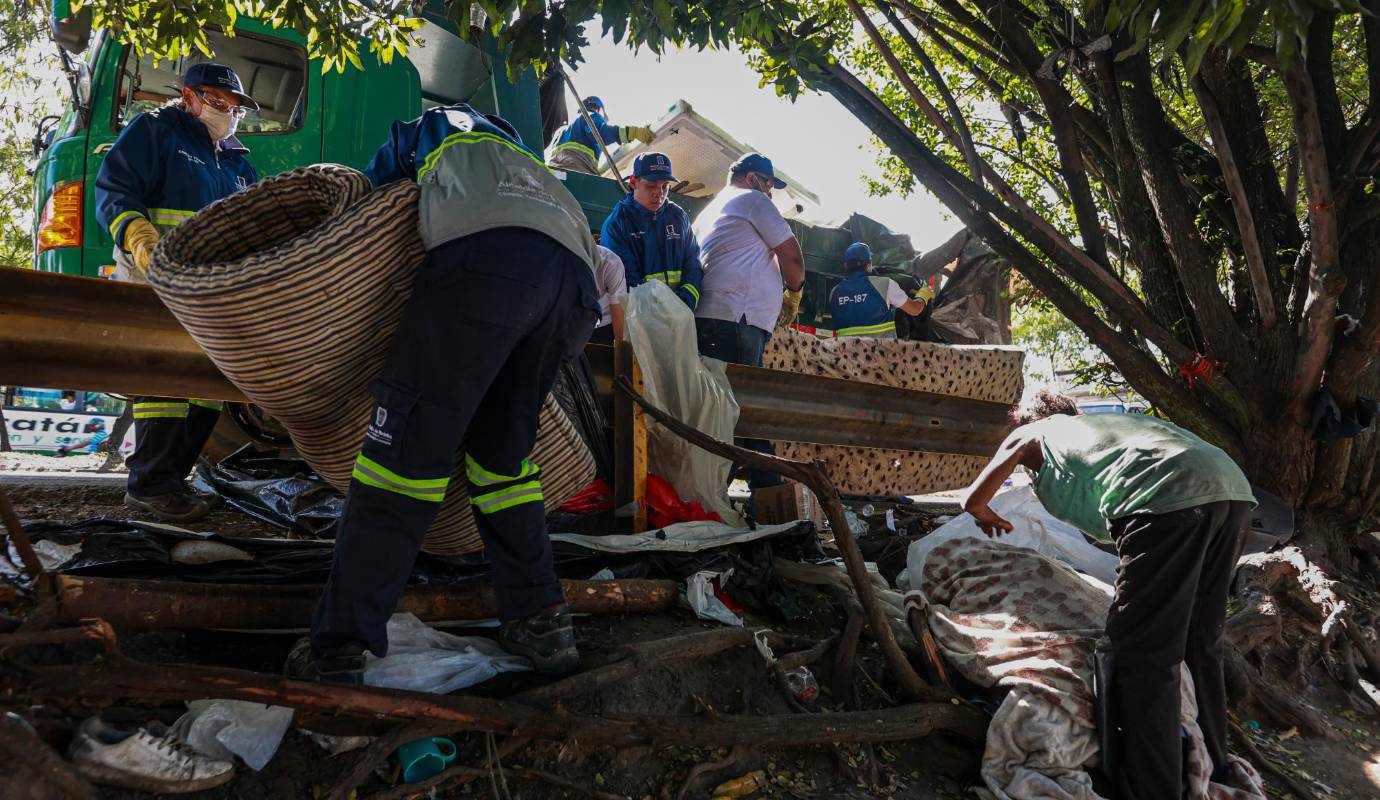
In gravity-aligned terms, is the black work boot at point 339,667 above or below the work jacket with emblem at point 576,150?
below

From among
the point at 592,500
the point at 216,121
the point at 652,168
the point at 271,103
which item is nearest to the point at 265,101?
the point at 271,103

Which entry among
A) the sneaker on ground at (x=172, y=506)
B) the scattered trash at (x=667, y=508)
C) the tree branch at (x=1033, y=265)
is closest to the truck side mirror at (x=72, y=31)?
the sneaker on ground at (x=172, y=506)

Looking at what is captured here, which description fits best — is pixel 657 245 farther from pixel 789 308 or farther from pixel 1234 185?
pixel 1234 185

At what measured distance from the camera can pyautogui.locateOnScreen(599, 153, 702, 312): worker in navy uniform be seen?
4.76 metres

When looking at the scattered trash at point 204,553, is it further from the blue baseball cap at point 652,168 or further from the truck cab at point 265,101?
the blue baseball cap at point 652,168

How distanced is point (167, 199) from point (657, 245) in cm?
235

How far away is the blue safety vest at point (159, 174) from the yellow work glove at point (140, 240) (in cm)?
5

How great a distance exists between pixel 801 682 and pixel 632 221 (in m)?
2.92

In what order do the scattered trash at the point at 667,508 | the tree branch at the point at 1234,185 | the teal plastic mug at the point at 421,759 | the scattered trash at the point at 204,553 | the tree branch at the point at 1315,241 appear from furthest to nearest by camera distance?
the tree branch at the point at 1234,185, the tree branch at the point at 1315,241, the scattered trash at the point at 667,508, the scattered trash at the point at 204,553, the teal plastic mug at the point at 421,759

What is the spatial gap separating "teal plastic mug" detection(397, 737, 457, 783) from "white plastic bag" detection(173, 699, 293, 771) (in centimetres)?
27

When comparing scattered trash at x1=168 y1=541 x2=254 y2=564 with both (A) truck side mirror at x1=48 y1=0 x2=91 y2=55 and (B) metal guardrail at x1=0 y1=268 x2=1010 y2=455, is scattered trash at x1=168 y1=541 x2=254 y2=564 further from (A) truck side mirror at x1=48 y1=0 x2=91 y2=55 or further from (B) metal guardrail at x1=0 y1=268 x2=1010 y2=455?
(A) truck side mirror at x1=48 y1=0 x2=91 y2=55

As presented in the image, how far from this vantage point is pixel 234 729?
6.11 ft

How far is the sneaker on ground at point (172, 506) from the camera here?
3.49 m

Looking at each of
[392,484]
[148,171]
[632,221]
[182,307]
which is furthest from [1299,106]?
[148,171]
